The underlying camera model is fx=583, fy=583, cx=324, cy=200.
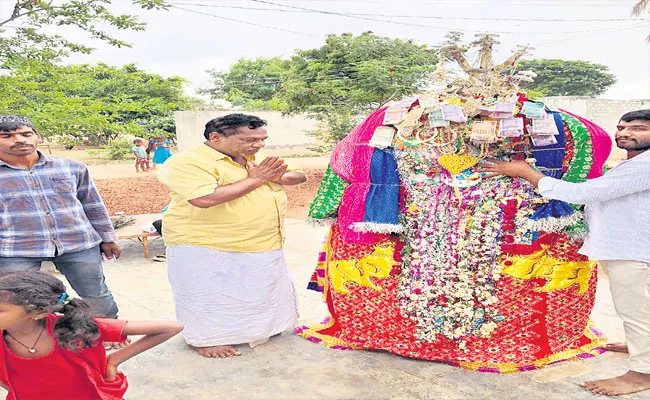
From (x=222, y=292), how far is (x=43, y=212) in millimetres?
1138

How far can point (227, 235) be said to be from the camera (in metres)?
3.57

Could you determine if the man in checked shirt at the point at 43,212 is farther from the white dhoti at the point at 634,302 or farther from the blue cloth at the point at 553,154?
the white dhoti at the point at 634,302

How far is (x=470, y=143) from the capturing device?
3.33 m

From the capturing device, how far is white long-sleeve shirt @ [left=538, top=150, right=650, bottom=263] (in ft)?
9.33

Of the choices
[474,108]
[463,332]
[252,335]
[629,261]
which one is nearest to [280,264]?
[252,335]

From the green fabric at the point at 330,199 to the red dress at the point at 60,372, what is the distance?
5.09 ft

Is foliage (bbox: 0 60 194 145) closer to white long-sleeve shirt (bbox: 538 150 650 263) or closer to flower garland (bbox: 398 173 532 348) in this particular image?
flower garland (bbox: 398 173 532 348)

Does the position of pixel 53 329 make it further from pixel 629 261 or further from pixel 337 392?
pixel 629 261

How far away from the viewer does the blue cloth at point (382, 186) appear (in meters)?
3.38

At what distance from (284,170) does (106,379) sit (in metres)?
1.62

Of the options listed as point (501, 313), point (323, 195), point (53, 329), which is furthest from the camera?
point (323, 195)

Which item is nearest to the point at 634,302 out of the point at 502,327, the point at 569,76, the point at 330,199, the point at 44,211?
the point at 502,327

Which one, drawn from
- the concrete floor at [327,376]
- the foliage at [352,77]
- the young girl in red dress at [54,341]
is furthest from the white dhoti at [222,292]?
the foliage at [352,77]

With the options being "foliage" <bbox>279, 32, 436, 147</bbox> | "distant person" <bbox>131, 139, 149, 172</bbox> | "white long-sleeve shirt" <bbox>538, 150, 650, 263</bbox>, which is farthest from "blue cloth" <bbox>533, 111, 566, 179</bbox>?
"distant person" <bbox>131, 139, 149, 172</bbox>
